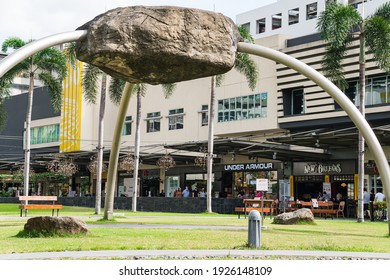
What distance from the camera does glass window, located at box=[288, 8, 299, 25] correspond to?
71750 millimetres

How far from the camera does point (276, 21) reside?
246 feet

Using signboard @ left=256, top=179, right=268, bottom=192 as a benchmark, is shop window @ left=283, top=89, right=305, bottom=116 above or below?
above

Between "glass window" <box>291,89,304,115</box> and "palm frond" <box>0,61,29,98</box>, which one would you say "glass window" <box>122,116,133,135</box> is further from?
"glass window" <box>291,89,304,115</box>

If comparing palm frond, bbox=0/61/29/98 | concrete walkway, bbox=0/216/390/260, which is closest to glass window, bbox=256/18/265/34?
palm frond, bbox=0/61/29/98

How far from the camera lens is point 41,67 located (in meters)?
40.7

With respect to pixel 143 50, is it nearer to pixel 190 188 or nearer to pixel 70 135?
pixel 190 188

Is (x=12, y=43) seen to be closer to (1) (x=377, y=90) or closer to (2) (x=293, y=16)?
(1) (x=377, y=90)

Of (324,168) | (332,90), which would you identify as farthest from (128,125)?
(332,90)

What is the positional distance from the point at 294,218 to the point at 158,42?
505 inches

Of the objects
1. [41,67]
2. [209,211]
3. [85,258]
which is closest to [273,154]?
[209,211]

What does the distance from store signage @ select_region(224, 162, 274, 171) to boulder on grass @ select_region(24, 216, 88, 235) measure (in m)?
31.2

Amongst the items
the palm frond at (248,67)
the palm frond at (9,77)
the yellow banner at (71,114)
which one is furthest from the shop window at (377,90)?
the yellow banner at (71,114)

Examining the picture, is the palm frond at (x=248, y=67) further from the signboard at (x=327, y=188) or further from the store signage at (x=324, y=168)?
the signboard at (x=327, y=188)

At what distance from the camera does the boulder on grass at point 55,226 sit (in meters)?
15.7
